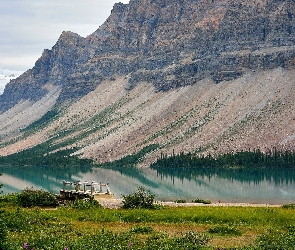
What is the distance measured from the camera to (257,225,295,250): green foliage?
24.1 metres

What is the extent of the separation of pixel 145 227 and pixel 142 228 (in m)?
0.24

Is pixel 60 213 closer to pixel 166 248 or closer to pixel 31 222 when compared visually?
pixel 31 222

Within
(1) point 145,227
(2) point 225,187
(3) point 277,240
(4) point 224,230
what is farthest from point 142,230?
(2) point 225,187

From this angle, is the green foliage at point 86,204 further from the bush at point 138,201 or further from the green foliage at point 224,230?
the green foliage at point 224,230

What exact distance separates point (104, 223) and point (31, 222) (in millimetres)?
5228

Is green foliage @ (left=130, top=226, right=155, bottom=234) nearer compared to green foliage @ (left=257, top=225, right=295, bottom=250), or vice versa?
green foliage @ (left=257, top=225, right=295, bottom=250)

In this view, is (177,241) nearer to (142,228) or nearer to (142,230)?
(142,230)

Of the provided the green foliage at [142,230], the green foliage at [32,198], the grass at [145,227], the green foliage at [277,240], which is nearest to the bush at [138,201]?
the grass at [145,227]

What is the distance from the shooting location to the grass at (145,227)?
2536cm

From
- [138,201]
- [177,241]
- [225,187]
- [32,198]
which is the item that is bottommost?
[225,187]

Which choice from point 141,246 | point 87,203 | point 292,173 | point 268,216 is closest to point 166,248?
point 141,246

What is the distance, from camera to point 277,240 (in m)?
25.6

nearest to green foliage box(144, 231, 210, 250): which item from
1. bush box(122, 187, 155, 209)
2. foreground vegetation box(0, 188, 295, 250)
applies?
foreground vegetation box(0, 188, 295, 250)

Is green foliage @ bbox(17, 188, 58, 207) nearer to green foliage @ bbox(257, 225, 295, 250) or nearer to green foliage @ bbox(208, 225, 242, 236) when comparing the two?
green foliage @ bbox(208, 225, 242, 236)
